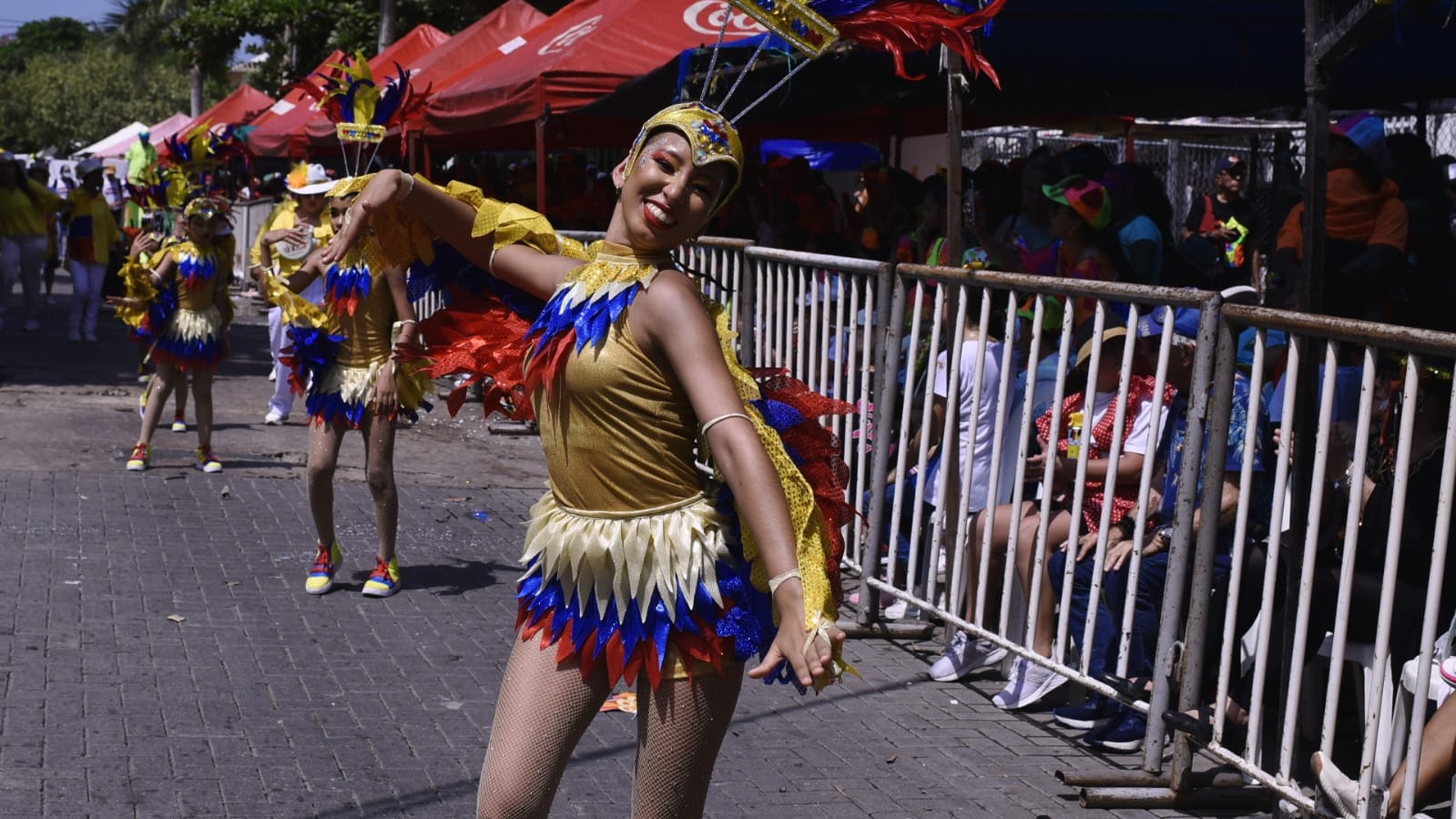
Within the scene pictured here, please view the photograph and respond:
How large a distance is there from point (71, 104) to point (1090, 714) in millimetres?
78318

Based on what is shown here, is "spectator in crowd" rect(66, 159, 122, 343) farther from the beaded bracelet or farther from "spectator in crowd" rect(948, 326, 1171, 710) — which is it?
the beaded bracelet

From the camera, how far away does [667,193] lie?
3.26 metres

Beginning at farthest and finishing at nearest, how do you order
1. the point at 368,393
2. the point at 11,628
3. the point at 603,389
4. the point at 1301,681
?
1. the point at 368,393
2. the point at 11,628
3. the point at 1301,681
4. the point at 603,389

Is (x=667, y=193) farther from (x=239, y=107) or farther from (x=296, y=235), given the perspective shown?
(x=239, y=107)

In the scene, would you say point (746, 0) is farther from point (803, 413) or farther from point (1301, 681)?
point (1301, 681)

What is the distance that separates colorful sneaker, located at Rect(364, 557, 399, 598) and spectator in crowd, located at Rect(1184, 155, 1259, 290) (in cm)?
602

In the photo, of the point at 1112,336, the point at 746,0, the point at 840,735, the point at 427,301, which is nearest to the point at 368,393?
the point at 840,735

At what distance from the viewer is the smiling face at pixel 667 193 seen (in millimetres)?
3262

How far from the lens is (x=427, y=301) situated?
16.0 metres

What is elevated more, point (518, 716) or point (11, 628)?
point (518, 716)

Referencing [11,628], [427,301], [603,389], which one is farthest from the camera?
[427,301]

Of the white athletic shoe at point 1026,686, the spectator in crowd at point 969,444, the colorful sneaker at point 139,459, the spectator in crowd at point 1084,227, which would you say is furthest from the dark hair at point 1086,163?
the colorful sneaker at point 139,459

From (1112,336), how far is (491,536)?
434 cm

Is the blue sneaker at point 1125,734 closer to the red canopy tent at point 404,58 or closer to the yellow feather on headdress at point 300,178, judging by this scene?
the yellow feather on headdress at point 300,178
